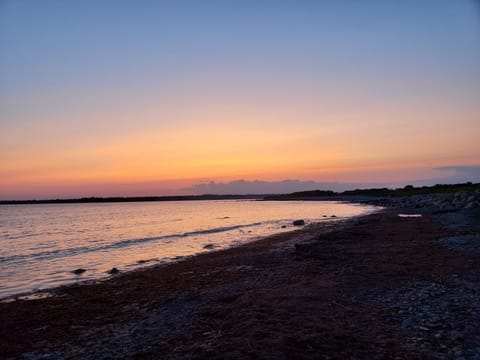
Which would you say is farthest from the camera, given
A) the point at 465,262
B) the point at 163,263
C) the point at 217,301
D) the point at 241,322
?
the point at 163,263

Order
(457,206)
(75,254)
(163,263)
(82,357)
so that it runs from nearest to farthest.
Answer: (82,357)
(163,263)
(75,254)
(457,206)

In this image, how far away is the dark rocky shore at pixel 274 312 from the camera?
6.86 meters

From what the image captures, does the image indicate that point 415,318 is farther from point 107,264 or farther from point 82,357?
point 107,264

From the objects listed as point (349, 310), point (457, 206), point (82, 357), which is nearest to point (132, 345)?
point (82, 357)

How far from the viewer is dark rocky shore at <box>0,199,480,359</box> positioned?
6.86m

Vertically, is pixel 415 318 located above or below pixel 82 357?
above

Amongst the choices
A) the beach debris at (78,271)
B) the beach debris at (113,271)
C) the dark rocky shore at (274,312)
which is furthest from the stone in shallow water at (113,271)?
the beach debris at (78,271)

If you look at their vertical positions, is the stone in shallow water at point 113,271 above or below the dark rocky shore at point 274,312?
below

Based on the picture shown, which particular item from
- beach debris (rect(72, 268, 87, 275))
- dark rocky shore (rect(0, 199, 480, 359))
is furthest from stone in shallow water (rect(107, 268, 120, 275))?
beach debris (rect(72, 268, 87, 275))

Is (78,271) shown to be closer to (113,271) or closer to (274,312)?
(113,271)

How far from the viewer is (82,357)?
24.6 ft

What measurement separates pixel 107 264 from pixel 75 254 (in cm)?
527

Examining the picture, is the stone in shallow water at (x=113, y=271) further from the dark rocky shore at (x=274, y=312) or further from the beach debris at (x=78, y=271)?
the beach debris at (x=78, y=271)

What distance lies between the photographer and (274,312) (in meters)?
8.94
